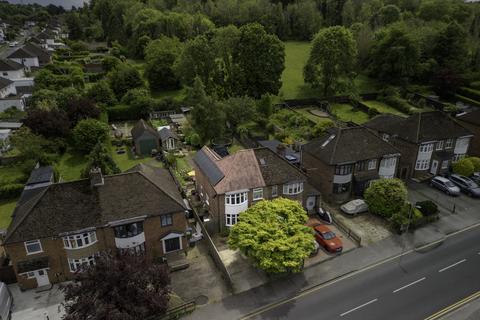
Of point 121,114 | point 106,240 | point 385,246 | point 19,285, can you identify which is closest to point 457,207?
point 385,246

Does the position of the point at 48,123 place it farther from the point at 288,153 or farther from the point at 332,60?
the point at 332,60

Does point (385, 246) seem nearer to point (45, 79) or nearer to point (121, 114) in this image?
point (121, 114)

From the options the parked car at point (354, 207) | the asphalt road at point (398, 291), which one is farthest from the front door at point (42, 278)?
the parked car at point (354, 207)

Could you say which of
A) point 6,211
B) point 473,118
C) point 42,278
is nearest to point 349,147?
point 473,118

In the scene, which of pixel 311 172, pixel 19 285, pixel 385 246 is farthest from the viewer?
pixel 311 172

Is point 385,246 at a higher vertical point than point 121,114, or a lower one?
lower

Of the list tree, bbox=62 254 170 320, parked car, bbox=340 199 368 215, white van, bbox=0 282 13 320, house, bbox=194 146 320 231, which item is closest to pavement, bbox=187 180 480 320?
tree, bbox=62 254 170 320

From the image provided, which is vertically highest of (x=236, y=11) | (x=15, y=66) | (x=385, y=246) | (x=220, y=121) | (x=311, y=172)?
(x=236, y=11)

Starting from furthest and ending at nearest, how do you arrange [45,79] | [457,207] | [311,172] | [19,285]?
1. [45,79]
2. [311,172]
3. [457,207]
4. [19,285]

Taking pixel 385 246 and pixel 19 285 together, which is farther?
pixel 385 246
